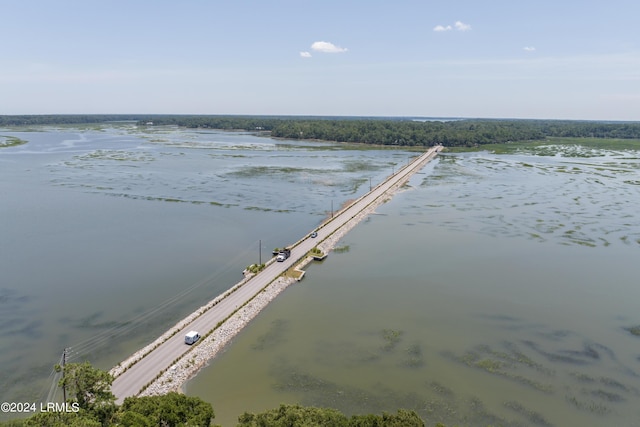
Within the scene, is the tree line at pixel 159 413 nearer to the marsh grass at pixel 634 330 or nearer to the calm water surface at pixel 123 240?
the calm water surface at pixel 123 240

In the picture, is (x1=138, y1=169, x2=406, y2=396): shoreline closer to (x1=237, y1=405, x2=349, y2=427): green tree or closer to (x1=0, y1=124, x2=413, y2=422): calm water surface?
(x1=0, y1=124, x2=413, y2=422): calm water surface

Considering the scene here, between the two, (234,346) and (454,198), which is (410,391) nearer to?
(234,346)

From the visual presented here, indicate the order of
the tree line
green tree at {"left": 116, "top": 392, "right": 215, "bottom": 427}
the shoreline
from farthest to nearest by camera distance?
the shoreline < the tree line < green tree at {"left": 116, "top": 392, "right": 215, "bottom": 427}

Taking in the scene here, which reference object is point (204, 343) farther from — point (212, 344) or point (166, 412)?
point (166, 412)

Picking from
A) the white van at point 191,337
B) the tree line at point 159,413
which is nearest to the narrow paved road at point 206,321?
the white van at point 191,337

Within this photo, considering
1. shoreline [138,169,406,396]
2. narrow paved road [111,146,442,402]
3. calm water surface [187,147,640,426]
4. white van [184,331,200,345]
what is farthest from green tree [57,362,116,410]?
white van [184,331,200,345]

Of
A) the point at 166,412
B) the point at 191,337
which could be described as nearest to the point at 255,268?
the point at 191,337
